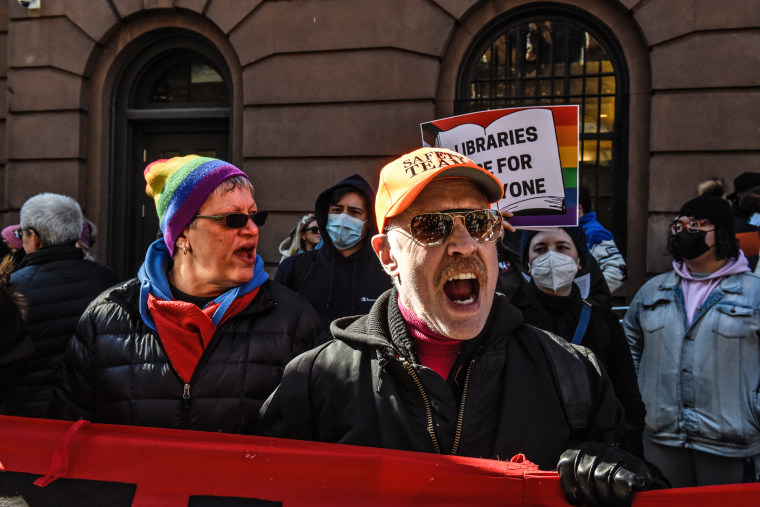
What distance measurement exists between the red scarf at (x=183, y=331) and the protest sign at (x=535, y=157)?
179cm

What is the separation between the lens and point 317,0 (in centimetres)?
799

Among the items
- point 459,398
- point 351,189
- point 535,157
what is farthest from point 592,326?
point 459,398

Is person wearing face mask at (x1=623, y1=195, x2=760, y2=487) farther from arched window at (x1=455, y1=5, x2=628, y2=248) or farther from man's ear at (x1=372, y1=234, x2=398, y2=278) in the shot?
arched window at (x1=455, y1=5, x2=628, y2=248)

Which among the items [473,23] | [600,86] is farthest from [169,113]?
[600,86]

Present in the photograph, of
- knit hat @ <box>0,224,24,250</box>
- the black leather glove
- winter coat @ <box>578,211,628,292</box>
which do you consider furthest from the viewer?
knit hat @ <box>0,224,24,250</box>

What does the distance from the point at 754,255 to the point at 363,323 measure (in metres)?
4.30

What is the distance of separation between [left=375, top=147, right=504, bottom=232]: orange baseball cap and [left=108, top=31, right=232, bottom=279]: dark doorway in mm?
7005

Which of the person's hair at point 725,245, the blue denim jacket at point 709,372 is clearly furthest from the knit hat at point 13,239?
the person's hair at point 725,245

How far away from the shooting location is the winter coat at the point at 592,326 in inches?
145

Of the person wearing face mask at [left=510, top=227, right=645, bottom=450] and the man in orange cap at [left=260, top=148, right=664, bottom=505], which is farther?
the person wearing face mask at [left=510, top=227, right=645, bottom=450]

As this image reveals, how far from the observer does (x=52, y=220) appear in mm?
4023

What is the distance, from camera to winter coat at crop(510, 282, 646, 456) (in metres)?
3.68

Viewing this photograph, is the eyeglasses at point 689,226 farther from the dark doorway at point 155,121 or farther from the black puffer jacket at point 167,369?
the dark doorway at point 155,121

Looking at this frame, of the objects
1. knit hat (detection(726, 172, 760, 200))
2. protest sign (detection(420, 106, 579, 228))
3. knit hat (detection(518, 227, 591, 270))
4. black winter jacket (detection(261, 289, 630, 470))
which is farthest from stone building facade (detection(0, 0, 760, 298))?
black winter jacket (detection(261, 289, 630, 470))
